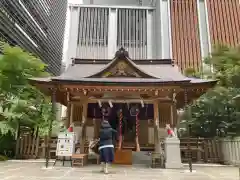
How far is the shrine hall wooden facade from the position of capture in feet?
30.5

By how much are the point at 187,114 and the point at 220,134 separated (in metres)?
2.94

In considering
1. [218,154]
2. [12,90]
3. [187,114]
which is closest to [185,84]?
[218,154]

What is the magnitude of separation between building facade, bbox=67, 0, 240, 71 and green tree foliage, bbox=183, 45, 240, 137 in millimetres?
23464

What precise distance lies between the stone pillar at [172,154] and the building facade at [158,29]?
3060 cm

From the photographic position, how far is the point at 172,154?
28.8ft

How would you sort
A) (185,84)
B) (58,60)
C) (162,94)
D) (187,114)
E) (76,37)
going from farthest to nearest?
(58,60) < (76,37) < (187,114) < (162,94) < (185,84)

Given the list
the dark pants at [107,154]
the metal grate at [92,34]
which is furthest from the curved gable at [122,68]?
the metal grate at [92,34]

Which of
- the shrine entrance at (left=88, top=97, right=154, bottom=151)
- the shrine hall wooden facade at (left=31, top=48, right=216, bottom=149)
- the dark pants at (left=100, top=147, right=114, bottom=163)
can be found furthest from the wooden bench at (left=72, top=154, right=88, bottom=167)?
the shrine entrance at (left=88, top=97, right=154, bottom=151)

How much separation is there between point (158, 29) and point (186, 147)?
3806 cm

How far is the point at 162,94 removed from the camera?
10.8 m

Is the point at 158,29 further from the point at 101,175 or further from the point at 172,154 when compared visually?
the point at 101,175

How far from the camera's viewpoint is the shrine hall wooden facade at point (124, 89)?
366 inches

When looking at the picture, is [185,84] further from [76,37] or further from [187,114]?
[76,37]

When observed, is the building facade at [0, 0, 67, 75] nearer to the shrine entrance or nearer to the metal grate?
the metal grate
